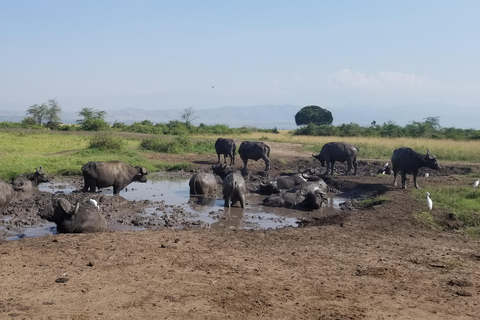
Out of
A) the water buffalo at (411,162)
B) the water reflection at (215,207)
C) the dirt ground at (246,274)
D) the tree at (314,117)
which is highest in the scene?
the tree at (314,117)

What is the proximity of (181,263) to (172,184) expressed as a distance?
37.3 ft

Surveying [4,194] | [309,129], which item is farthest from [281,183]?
[309,129]

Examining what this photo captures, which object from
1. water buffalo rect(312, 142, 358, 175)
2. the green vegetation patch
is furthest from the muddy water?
the green vegetation patch

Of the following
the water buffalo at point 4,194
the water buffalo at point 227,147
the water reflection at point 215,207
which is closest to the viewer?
the water buffalo at point 4,194

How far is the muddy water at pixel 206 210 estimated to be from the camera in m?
12.3

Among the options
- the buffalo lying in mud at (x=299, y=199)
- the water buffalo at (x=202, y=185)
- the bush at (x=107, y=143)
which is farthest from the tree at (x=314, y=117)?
the buffalo lying in mud at (x=299, y=199)

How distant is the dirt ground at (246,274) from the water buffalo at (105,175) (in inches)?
213

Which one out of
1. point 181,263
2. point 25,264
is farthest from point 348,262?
point 25,264

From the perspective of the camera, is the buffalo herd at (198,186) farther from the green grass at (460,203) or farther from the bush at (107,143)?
the bush at (107,143)

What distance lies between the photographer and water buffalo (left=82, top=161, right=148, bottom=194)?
14906mm

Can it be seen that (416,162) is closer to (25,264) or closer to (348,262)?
(348,262)

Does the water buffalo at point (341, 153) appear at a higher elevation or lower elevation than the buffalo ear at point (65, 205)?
higher

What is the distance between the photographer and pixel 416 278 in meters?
7.60

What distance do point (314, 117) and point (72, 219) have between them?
275 ft
